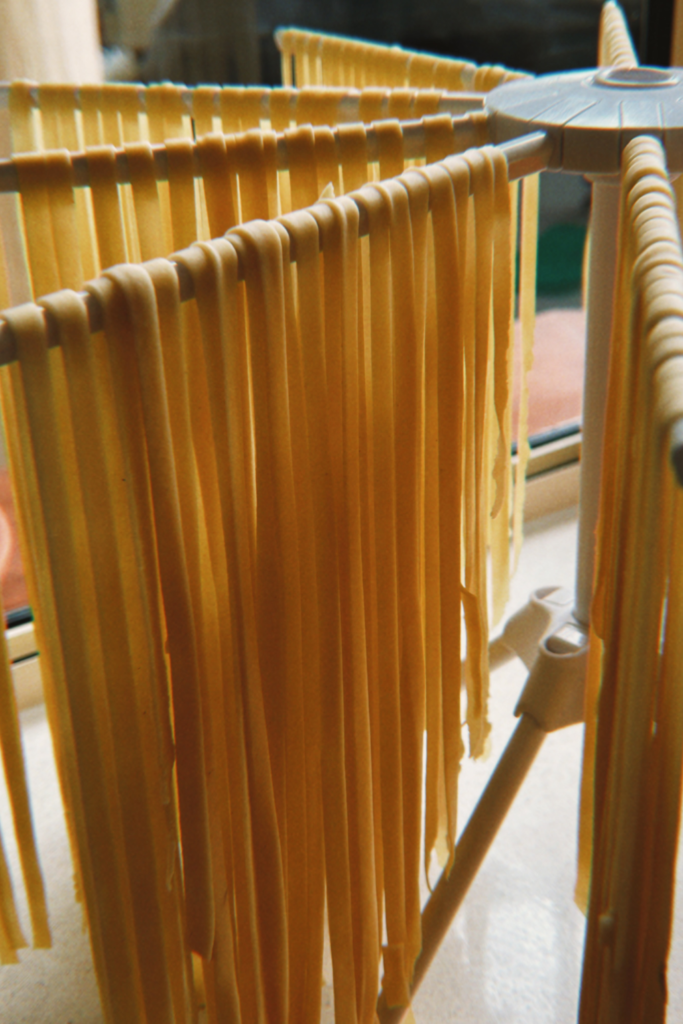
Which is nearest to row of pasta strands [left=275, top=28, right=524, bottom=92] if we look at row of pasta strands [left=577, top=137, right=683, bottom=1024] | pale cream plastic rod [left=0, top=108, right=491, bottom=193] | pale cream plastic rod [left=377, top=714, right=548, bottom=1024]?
pale cream plastic rod [left=0, top=108, right=491, bottom=193]

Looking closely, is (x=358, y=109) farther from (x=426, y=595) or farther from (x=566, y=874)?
(x=566, y=874)

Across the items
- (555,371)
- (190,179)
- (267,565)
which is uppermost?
(190,179)

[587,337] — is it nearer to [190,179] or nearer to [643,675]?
[190,179]

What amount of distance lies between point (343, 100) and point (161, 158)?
0.20 meters

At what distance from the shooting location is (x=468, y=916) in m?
1.02

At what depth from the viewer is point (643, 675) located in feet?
1.30

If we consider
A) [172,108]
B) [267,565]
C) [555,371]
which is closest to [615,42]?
[172,108]

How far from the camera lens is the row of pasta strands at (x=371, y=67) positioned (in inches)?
33.8

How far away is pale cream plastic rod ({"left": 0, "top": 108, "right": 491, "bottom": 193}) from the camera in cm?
62

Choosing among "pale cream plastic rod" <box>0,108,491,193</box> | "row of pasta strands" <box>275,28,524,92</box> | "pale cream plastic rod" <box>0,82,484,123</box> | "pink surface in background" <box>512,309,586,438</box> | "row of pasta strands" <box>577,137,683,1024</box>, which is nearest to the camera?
"row of pasta strands" <box>577,137,683,1024</box>

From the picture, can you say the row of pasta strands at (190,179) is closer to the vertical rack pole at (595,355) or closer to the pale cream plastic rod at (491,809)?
the vertical rack pole at (595,355)

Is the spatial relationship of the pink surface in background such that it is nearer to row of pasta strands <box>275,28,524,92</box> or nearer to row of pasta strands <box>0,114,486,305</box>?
row of pasta strands <box>275,28,524,92</box>

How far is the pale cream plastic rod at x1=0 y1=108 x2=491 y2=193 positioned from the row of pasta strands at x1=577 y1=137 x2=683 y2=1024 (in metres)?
0.20

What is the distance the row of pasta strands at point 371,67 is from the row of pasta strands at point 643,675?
42 cm
